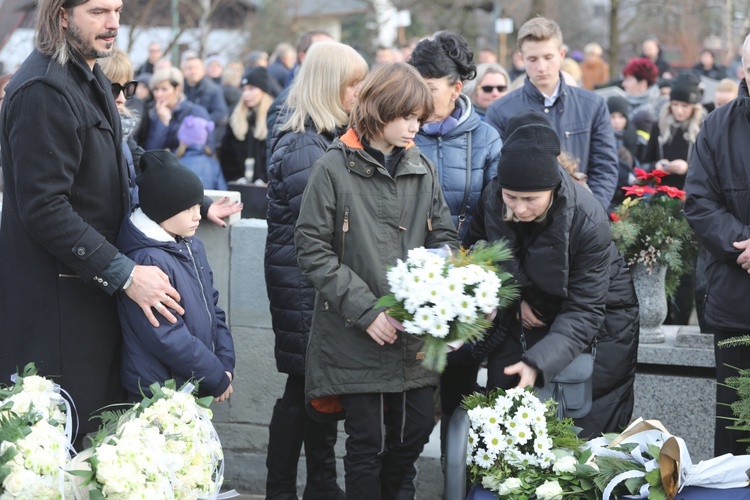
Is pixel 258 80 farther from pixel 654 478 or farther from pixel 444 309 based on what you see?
pixel 654 478

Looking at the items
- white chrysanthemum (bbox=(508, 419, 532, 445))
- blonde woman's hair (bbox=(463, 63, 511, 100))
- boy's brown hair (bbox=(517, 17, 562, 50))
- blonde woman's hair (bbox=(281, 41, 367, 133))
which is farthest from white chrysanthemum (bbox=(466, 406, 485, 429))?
blonde woman's hair (bbox=(463, 63, 511, 100))

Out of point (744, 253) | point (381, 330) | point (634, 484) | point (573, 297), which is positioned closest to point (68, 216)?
point (381, 330)

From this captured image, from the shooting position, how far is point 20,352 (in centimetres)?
366

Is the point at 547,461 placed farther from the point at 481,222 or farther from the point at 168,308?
the point at 168,308

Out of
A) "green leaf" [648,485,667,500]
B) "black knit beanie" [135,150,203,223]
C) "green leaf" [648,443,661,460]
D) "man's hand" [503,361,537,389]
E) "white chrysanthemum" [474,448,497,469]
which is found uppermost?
"black knit beanie" [135,150,203,223]

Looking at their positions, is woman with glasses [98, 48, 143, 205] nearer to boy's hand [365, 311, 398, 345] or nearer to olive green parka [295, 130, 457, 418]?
olive green parka [295, 130, 457, 418]

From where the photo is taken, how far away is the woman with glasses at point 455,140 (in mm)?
4504

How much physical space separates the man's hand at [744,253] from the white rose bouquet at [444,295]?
1.18 metres

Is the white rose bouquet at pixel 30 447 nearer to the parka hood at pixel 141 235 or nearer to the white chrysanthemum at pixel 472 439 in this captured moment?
the parka hood at pixel 141 235

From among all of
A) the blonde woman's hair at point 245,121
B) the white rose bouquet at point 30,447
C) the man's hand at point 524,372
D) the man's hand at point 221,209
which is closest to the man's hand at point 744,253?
the man's hand at point 524,372

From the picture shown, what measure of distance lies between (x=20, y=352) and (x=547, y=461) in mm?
1985

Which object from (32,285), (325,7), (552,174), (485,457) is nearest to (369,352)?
(485,457)

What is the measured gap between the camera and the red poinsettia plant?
5000 mm

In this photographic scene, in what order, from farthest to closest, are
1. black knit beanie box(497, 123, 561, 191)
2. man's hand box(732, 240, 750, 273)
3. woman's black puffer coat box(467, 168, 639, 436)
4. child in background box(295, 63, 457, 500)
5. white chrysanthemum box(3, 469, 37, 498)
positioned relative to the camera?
man's hand box(732, 240, 750, 273)
child in background box(295, 63, 457, 500)
woman's black puffer coat box(467, 168, 639, 436)
black knit beanie box(497, 123, 561, 191)
white chrysanthemum box(3, 469, 37, 498)
